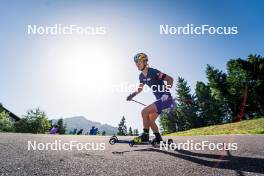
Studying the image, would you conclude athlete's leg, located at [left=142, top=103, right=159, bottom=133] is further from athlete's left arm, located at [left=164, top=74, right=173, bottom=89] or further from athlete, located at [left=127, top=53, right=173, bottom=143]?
athlete's left arm, located at [left=164, top=74, right=173, bottom=89]

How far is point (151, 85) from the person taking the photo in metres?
8.01

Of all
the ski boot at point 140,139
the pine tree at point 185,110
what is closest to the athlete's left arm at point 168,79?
the ski boot at point 140,139

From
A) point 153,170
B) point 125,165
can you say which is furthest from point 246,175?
point 125,165

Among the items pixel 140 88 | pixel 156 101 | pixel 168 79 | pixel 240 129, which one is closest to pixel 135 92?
pixel 140 88

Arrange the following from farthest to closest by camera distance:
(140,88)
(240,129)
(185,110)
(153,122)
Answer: (185,110), (240,129), (140,88), (153,122)

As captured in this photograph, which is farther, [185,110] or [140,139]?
[185,110]

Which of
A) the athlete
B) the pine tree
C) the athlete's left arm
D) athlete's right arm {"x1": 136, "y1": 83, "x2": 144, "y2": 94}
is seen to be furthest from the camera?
the pine tree

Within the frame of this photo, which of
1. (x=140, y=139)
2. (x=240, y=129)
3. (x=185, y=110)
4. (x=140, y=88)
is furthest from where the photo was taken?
(x=185, y=110)

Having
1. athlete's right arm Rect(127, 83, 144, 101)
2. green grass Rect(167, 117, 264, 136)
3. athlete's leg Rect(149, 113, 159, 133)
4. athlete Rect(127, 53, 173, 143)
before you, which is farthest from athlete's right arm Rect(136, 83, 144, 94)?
green grass Rect(167, 117, 264, 136)

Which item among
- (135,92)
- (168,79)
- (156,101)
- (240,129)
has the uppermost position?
(168,79)

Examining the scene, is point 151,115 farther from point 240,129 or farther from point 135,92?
point 240,129

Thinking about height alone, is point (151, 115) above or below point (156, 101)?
below

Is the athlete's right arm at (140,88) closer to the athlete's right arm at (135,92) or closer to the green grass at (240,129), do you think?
the athlete's right arm at (135,92)

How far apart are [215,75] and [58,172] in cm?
6846
